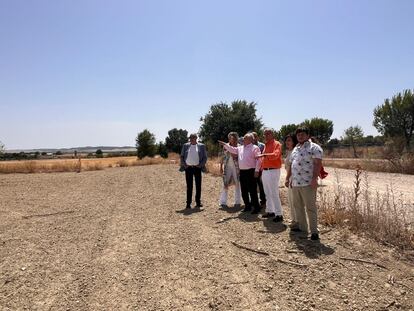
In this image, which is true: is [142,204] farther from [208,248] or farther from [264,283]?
[264,283]

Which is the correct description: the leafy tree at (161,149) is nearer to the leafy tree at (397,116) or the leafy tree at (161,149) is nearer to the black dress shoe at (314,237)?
the leafy tree at (397,116)

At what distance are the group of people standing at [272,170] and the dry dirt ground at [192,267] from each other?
413mm

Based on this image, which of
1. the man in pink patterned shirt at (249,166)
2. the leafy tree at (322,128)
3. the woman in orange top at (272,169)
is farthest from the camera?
the leafy tree at (322,128)

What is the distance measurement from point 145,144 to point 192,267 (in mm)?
57176

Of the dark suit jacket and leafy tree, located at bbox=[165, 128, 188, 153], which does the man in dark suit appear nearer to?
the dark suit jacket

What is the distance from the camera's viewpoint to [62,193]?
14.9 metres

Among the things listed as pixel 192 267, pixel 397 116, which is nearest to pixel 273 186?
pixel 192 267

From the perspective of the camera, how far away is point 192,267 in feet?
17.6

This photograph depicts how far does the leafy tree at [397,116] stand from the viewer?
34.0 meters

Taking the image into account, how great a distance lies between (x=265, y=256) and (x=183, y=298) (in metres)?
1.78

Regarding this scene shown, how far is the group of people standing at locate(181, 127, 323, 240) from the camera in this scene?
654cm

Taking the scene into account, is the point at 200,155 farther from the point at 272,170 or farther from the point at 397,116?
the point at 397,116

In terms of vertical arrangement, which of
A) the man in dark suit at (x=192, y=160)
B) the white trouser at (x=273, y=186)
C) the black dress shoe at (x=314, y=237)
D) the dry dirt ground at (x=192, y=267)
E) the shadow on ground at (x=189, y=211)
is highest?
the man in dark suit at (x=192, y=160)

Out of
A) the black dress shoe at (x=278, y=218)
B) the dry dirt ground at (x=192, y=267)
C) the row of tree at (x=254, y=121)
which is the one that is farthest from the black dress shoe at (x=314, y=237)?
the row of tree at (x=254, y=121)
